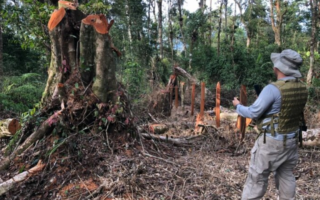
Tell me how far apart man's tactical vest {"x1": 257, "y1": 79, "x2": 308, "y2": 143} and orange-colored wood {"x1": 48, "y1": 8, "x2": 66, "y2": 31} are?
337 centimetres

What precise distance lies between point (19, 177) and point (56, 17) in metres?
2.48

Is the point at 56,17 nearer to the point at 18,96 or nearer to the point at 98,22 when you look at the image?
the point at 98,22

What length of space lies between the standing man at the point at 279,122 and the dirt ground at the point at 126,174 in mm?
789

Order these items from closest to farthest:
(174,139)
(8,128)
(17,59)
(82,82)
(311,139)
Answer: (82,82) → (8,128) → (311,139) → (174,139) → (17,59)

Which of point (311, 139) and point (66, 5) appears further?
point (311, 139)

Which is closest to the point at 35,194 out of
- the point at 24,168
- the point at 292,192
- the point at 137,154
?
the point at 24,168

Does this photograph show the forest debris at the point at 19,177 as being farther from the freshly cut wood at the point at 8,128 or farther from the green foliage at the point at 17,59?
the green foliage at the point at 17,59

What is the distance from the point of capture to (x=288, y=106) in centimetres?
247

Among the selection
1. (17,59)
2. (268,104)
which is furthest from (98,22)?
(17,59)

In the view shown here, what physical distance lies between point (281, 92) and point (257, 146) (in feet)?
2.06

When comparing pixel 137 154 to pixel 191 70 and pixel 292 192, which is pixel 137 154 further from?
pixel 191 70

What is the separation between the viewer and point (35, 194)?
10.3ft

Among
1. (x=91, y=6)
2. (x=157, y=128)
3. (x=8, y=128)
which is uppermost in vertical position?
(x=91, y=6)

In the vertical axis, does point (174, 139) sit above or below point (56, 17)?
below
